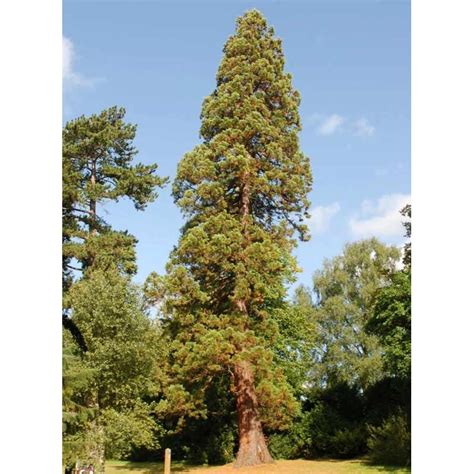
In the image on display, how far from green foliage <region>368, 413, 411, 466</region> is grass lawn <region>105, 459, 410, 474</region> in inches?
15.9

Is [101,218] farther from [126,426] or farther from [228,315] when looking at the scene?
[126,426]

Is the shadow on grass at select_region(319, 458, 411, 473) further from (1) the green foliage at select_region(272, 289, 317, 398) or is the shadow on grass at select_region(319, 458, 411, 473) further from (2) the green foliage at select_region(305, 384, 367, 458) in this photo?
(1) the green foliage at select_region(272, 289, 317, 398)

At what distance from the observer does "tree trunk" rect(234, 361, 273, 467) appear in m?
14.1

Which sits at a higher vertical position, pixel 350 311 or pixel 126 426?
pixel 350 311

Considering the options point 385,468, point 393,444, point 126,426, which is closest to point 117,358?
point 126,426

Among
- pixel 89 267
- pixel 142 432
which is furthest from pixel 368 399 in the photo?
pixel 89 267

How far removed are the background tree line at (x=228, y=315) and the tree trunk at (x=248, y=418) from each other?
31 millimetres

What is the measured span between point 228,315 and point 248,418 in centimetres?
232

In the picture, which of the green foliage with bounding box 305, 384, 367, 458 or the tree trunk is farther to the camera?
the green foliage with bounding box 305, 384, 367, 458

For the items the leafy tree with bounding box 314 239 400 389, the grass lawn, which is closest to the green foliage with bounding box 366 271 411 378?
the grass lawn

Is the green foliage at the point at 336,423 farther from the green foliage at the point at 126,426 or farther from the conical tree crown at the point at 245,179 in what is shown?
the green foliage at the point at 126,426

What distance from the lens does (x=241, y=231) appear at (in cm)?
1517
